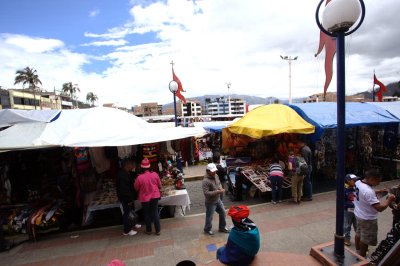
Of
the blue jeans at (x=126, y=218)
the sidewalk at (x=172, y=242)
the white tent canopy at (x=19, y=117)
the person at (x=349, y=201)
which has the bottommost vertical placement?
the sidewalk at (x=172, y=242)

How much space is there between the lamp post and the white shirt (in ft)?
3.34

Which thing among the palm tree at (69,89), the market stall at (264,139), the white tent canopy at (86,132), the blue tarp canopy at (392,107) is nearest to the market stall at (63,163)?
the white tent canopy at (86,132)

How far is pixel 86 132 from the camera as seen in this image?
A: 5812 mm

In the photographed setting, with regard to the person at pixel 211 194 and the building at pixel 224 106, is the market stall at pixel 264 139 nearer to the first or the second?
the person at pixel 211 194

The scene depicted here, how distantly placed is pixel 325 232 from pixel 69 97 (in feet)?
278

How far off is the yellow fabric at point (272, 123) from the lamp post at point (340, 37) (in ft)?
15.0

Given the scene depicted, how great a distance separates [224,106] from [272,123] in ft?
424

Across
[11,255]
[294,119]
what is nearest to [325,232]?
[294,119]

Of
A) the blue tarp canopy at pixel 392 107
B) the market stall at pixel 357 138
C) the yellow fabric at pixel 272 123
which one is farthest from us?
the blue tarp canopy at pixel 392 107

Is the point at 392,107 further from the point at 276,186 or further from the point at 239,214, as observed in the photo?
the point at 239,214

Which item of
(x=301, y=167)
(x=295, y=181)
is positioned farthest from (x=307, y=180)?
(x=301, y=167)

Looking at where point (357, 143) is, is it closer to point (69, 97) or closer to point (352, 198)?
point (352, 198)

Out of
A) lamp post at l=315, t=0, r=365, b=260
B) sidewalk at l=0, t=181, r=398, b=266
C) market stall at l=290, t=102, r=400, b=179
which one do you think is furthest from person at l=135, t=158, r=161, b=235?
market stall at l=290, t=102, r=400, b=179

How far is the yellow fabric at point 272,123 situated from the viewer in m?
7.52
